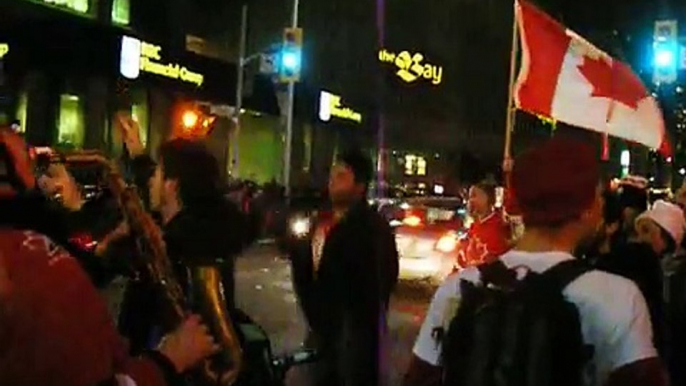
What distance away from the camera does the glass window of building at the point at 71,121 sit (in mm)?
31344

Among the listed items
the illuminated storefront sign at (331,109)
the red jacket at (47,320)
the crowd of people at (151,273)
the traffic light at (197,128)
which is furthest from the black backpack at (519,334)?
the illuminated storefront sign at (331,109)

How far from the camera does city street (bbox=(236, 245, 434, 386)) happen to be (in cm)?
1209

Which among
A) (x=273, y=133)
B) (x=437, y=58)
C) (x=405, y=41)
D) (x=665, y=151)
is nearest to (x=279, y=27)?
(x=273, y=133)

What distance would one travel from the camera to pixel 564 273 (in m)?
2.93

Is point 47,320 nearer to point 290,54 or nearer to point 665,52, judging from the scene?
point 665,52

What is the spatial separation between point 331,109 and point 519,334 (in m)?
43.5

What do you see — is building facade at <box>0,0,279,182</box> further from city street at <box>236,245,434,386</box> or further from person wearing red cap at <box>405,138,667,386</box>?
person wearing red cap at <box>405,138,667,386</box>

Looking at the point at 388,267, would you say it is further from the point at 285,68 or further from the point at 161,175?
the point at 285,68

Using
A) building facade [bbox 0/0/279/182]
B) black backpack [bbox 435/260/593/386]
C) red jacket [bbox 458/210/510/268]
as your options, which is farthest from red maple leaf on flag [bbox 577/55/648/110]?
building facade [bbox 0/0/279/182]

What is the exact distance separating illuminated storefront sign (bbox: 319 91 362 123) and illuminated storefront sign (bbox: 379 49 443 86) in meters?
3.00

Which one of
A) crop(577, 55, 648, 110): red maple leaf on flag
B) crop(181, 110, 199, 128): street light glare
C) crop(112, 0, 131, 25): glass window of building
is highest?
crop(112, 0, 131, 25): glass window of building

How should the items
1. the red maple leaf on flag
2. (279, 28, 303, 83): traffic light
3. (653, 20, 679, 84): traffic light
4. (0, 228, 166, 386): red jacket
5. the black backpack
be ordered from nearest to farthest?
(0, 228, 166, 386): red jacket
the black backpack
the red maple leaf on flag
(653, 20, 679, 84): traffic light
(279, 28, 303, 83): traffic light

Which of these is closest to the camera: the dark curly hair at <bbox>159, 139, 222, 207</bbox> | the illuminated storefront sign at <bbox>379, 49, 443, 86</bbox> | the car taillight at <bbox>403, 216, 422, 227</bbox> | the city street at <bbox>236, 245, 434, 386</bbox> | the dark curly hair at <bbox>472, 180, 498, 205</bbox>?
the dark curly hair at <bbox>159, 139, 222, 207</bbox>

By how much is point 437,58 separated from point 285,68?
3266cm
